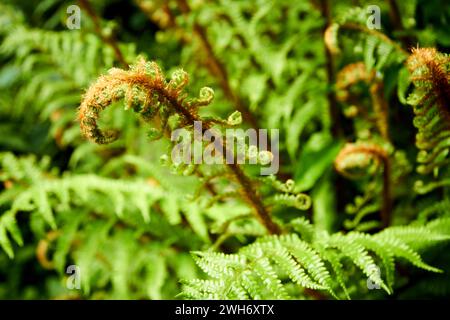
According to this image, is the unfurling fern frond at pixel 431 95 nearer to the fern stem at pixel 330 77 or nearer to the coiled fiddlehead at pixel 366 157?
the coiled fiddlehead at pixel 366 157

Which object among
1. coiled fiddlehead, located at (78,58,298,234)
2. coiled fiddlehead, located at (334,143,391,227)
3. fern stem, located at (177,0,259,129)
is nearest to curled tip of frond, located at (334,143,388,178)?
coiled fiddlehead, located at (334,143,391,227)

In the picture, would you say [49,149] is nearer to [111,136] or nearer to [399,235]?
[111,136]

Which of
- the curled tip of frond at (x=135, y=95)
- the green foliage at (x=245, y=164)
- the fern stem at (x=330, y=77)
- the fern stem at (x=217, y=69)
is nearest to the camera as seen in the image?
the curled tip of frond at (x=135, y=95)

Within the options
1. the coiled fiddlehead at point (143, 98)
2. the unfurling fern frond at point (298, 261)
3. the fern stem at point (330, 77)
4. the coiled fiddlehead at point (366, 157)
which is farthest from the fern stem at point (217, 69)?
the coiled fiddlehead at point (143, 98)

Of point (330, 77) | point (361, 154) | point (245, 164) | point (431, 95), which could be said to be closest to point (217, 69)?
point (330, 77)

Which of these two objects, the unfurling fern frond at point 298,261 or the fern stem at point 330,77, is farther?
the fern stem at point 330,77

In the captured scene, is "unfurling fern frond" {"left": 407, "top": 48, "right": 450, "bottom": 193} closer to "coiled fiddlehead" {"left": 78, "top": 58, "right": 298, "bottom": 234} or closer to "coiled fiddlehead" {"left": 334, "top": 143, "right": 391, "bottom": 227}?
"coiled fiddlehead" {"left": 334, "top": 143, "right": 391, "bottom": 227}

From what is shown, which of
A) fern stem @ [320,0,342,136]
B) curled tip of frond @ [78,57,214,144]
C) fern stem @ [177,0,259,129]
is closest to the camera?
curled tip of frond @ [78,57,214,144]

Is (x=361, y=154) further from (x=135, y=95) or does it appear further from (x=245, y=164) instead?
(x=135, y=95)
